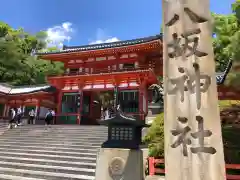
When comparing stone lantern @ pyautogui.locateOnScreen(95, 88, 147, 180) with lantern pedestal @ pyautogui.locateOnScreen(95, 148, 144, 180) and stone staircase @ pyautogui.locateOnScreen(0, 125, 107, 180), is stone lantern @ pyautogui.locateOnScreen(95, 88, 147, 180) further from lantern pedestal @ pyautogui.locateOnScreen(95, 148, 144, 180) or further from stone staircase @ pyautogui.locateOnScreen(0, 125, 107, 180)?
stone staircase @ pyautogui.locateOnScreen(0, 125, 107, 180)

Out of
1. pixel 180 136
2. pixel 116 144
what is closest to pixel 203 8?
pixel 180 136

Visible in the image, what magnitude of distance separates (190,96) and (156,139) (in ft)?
16.5

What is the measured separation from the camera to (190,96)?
4.16 meters

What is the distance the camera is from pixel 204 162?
3.83 m

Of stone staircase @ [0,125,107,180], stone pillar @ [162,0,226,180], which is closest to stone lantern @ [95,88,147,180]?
stone pillar @ [162,0,226,180]

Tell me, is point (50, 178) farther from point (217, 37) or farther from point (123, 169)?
point (217, 37)

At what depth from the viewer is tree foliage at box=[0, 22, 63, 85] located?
31.8 meters

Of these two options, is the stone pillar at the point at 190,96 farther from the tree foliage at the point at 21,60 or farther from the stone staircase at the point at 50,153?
the tree foliage at the point at 21,60

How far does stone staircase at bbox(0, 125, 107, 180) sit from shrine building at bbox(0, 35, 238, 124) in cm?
479

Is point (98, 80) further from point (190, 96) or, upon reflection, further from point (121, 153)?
point (190, 96)

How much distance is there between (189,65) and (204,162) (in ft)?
5.46

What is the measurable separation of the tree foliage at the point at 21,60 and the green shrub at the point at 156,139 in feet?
90.6

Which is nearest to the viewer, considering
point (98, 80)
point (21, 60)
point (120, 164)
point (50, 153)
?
point (120, 164)

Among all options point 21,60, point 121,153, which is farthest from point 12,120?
point 21,60
